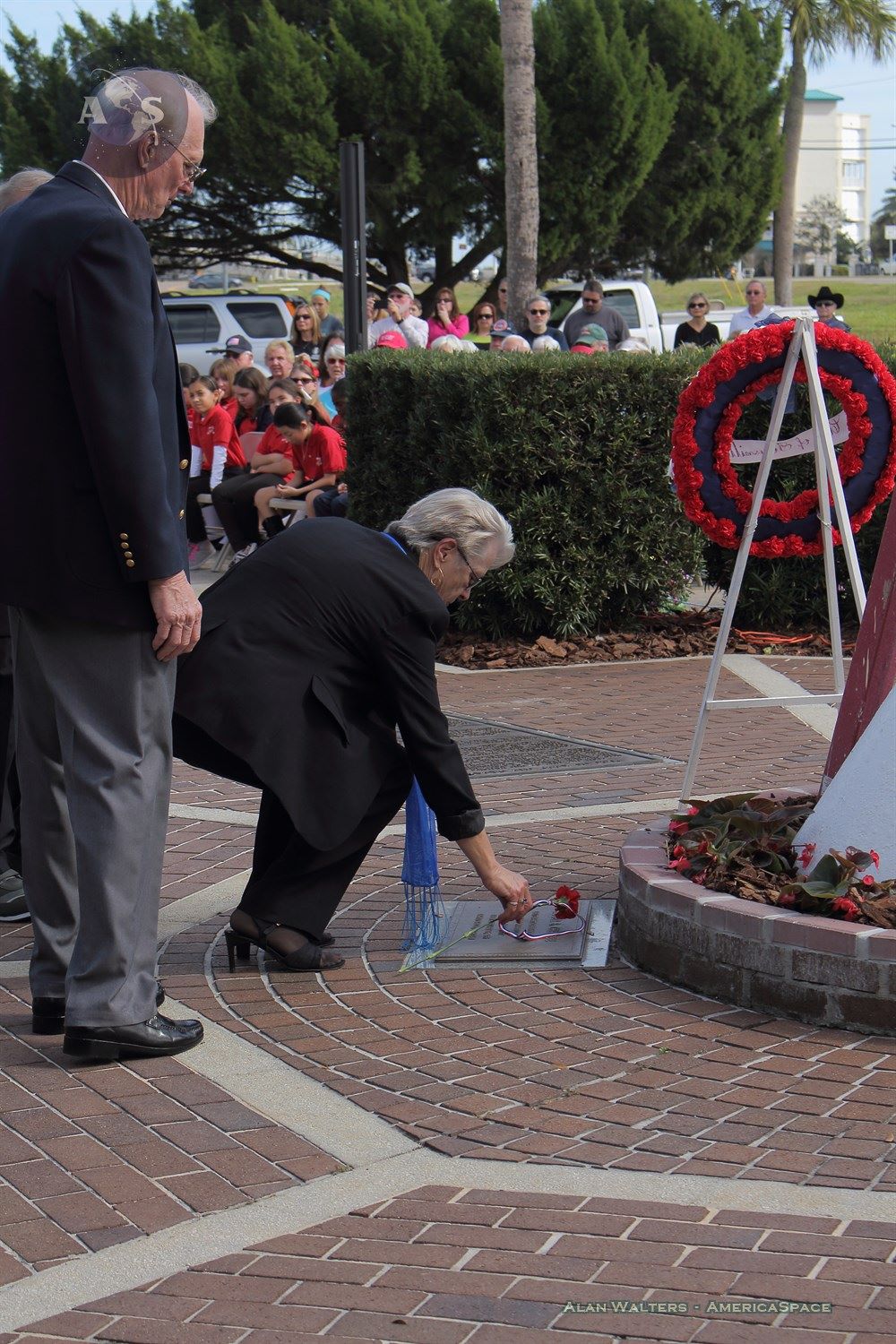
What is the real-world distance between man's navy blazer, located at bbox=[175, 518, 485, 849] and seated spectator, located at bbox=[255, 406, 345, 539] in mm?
7384

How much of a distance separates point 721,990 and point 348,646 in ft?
4.31

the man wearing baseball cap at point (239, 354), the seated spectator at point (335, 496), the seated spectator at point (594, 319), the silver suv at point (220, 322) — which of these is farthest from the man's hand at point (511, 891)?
the silver suv at point (220, 322)

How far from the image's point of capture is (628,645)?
10023mm

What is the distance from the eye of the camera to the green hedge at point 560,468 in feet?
31.9

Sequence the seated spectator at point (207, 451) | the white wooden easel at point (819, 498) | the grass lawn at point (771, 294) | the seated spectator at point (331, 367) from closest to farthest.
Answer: the white wooden easel at point (819, 498) → the seated spectator at point (207, 451) → the seated spectator at point (331, 367) → the grass lawn at point (771, 294)

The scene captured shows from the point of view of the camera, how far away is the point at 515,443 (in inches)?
382

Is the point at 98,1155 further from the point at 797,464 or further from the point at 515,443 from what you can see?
the point at 797,464

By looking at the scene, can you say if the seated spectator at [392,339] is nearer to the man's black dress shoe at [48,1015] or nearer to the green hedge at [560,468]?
the green hedge at [560,468]

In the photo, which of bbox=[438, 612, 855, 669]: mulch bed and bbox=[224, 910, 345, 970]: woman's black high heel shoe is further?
bbox=[438, 612, 855, 669]: mulch bed

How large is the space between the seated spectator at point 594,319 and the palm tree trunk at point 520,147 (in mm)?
902

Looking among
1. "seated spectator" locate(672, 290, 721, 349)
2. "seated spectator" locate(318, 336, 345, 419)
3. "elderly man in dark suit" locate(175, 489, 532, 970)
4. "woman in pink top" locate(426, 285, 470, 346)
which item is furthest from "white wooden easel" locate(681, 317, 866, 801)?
"woman in pink top" locate(426, 285, 470, 346)

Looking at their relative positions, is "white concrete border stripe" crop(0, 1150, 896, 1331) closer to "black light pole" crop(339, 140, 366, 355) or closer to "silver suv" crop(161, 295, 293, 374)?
"black light pole" crop(339, 140, 366, 355)

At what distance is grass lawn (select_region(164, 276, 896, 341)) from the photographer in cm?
4075

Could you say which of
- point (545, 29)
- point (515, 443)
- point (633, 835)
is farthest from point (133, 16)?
point (633, 835)
